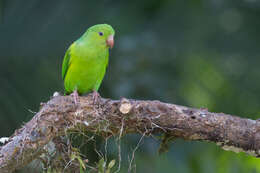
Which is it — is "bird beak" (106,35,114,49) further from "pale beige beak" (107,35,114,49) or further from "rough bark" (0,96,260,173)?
"rough bark" (0,96,260,173)

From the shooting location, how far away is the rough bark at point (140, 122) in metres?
3.75

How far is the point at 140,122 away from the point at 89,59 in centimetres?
177

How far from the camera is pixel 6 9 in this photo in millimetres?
6992

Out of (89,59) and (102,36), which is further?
(102,36)

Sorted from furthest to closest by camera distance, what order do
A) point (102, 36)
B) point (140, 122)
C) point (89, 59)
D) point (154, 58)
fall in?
point (154, 58) → point (102, 36) → point (89, 59) → point (140, 122)

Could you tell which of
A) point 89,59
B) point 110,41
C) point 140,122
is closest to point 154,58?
point 110,41

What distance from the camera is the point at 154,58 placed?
6.98 metres

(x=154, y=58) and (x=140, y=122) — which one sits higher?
(x=154, y=58)

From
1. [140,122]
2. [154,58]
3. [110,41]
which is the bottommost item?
[140,122]

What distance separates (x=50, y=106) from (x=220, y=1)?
4.48m

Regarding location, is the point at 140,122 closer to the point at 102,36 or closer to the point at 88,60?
the point at 88,60

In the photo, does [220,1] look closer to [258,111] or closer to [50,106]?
[258,111]

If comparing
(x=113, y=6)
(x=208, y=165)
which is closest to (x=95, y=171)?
(x=208, y=165)

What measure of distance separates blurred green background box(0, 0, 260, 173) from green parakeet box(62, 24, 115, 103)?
1184mm
